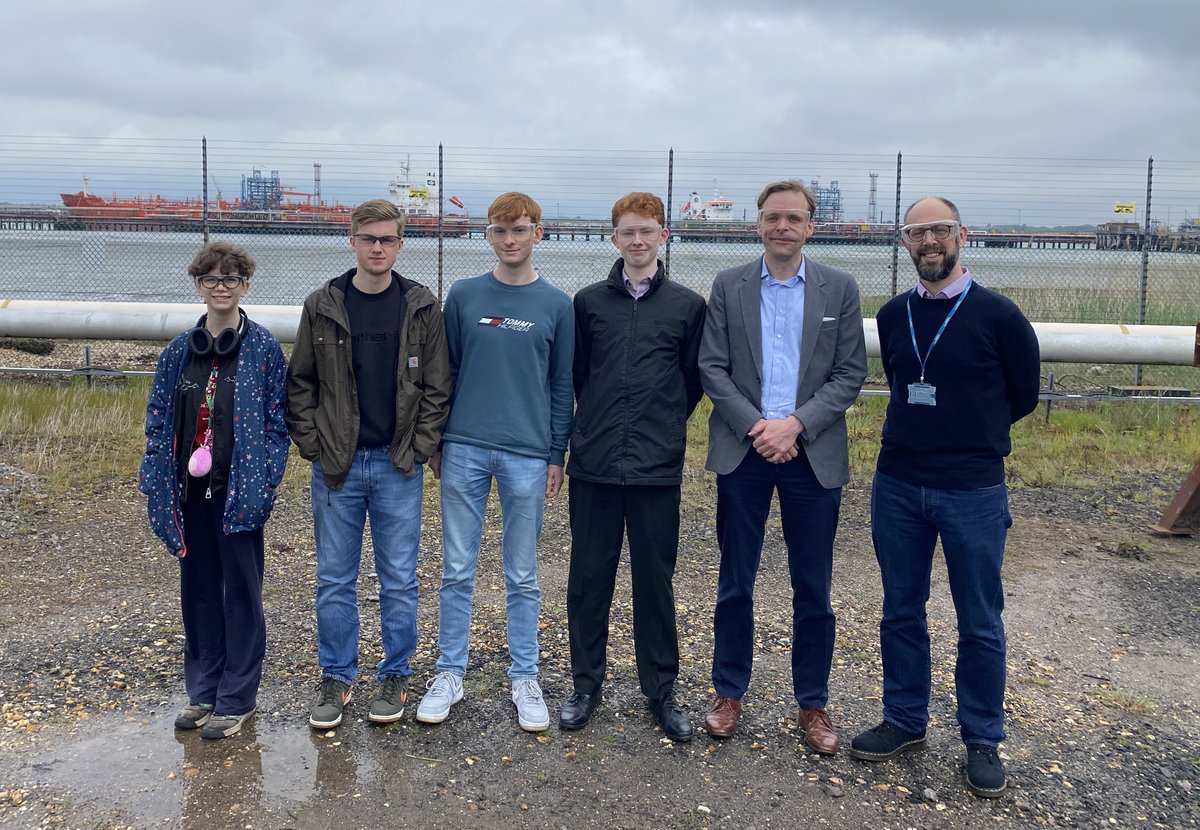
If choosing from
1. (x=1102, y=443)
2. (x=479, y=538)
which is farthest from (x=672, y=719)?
(x=1102, y=443)

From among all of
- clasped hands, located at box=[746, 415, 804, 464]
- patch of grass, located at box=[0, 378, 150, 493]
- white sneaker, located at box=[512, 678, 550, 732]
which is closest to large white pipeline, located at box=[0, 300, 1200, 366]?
patch of grass, located at box=[0, 378, 150, 493]

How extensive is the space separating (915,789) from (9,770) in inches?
126

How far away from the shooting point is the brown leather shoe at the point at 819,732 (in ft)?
12.6

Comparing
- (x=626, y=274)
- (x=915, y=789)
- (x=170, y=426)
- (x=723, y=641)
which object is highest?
(x=626, y=274)

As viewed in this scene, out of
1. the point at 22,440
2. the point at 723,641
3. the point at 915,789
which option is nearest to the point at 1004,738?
the point at 915,789

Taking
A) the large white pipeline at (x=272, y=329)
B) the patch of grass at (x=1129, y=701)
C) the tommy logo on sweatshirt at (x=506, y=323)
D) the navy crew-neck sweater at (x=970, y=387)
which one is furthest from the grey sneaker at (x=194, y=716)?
the large white pipeline at (x=272, y=329)

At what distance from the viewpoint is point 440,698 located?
4047 millimetres

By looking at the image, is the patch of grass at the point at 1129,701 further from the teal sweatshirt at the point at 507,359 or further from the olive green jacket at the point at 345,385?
the olive green jacket at the point at 345,385

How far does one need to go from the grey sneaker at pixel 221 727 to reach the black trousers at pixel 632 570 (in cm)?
132

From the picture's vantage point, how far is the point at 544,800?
3.47 metres

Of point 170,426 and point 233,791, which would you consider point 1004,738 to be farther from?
point 170,426

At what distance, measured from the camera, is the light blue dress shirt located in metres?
3.88

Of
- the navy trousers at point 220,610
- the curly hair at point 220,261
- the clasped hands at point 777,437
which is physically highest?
the curly hair at point 220,261

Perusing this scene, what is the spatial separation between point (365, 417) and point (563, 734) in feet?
4.79
